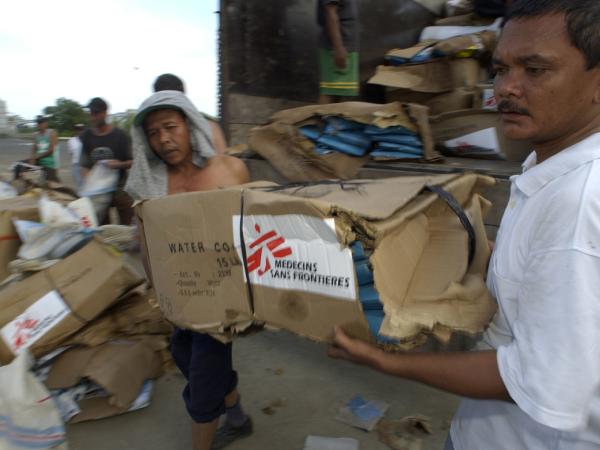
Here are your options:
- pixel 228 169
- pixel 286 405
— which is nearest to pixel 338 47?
pixel 228 169

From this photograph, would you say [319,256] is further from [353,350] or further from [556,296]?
[556,296]

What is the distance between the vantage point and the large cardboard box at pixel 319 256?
35.5 inches

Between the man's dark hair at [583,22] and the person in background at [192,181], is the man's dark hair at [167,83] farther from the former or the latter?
the man's dark hair at [583,22]

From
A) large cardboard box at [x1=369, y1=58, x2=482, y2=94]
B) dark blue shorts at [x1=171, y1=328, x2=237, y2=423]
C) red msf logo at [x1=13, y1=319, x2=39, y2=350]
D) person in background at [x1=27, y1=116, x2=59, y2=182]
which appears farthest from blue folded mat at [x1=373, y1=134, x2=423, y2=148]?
person in background at [x1=27, y1=116, x2=59, y2=182]

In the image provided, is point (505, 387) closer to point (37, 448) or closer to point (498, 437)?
point (498, 437)

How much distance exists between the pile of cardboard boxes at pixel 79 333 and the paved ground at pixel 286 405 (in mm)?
129

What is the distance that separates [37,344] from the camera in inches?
84.0

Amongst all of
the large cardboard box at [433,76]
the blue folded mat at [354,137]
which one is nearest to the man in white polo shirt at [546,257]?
the blue folded mat at [354,137]

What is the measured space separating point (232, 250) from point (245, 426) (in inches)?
51.3

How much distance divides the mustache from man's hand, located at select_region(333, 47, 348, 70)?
2604mm

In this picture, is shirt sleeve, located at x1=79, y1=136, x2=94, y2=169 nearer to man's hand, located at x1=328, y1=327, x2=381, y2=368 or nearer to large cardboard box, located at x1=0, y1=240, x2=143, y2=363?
large cardboard box, located at x1=0, y1=240, x2=143, y2=363

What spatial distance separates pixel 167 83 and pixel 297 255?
8.43 feet

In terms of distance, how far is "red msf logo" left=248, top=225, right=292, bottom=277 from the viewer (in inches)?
39.7

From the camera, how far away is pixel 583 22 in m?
0.67
